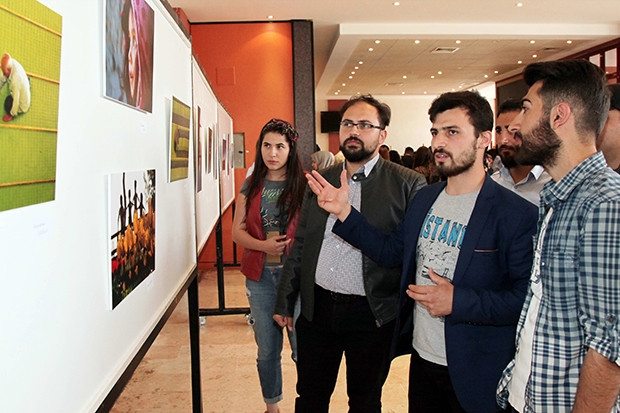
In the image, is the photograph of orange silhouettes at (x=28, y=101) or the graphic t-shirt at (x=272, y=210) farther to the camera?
the graphic t-shirt at (x=272, y=210)

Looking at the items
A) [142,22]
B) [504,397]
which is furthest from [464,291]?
[142,22]

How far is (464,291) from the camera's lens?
1.60m

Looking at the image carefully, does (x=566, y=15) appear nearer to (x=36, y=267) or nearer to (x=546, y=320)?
(x=546, y=320)

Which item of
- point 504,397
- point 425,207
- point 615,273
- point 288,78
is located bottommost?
point 504,397

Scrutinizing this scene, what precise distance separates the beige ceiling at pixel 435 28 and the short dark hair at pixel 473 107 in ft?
20.5

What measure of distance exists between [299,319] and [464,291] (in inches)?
37.7

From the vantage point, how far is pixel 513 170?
268cm

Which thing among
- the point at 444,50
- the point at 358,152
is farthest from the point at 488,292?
the point at 444,50

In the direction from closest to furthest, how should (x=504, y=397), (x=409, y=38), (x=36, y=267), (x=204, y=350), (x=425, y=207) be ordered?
(x=36, y=267), (x=504, y=397), (x=425, y=207), (x=204, y=350), (x=409, y=38)

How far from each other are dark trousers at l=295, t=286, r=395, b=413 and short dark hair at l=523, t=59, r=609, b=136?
3.72 ft

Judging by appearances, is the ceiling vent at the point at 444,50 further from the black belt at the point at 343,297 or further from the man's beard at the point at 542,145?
the man's beard at the point at 542,145

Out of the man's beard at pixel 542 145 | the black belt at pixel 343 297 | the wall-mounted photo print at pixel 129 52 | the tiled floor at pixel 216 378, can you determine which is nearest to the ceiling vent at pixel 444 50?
the tiled floor at pixel 216 378

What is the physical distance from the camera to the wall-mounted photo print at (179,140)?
5.57ft

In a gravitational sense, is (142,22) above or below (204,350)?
above
